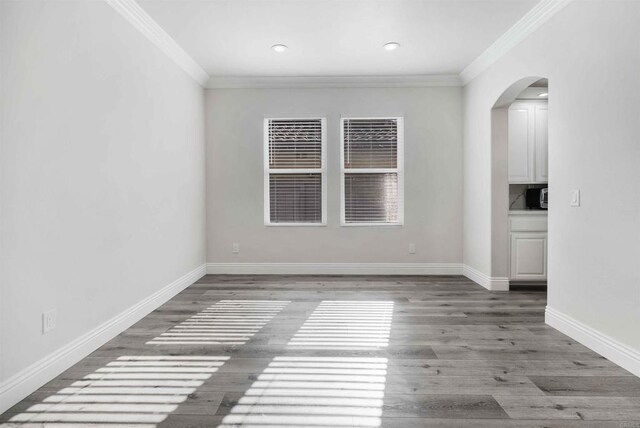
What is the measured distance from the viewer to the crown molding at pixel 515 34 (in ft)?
10.2

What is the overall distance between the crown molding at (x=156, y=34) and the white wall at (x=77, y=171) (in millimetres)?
82

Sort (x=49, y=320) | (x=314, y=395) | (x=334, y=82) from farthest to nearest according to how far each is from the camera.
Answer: (x=334, y=82) → (x=49, y=320) → (x=314, y=395)

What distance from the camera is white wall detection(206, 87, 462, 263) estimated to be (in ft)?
16.9

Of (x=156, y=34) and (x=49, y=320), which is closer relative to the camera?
(x=49, y=320)

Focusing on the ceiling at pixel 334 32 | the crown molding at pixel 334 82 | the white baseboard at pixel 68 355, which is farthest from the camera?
the crown molding at pixel 334 82

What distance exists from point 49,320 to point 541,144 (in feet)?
16.1

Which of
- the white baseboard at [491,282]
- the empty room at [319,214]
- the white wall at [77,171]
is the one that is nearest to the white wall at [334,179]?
the empty room at [319,214]

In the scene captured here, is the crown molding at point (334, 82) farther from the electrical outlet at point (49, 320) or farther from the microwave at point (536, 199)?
the electrical outlet at point (49, 320)

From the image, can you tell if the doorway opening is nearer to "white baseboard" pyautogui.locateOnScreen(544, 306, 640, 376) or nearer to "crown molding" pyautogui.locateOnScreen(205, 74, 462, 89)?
"crown molding" pyautogui.locateOnScreen(205, 74, 462, 89)

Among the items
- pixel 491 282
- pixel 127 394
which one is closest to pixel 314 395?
pixel 127 394

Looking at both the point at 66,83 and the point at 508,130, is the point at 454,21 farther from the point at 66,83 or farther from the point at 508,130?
the point at 66,83

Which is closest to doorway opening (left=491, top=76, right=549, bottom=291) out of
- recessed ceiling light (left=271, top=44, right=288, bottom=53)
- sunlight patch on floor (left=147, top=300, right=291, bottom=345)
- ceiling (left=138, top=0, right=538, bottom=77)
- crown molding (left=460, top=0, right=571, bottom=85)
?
crown molding (left=460, top=0, right=571, bottom=85)

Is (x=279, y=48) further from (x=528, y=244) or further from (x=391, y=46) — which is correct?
(x=528, y=244)

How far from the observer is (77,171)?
2.50 metres
